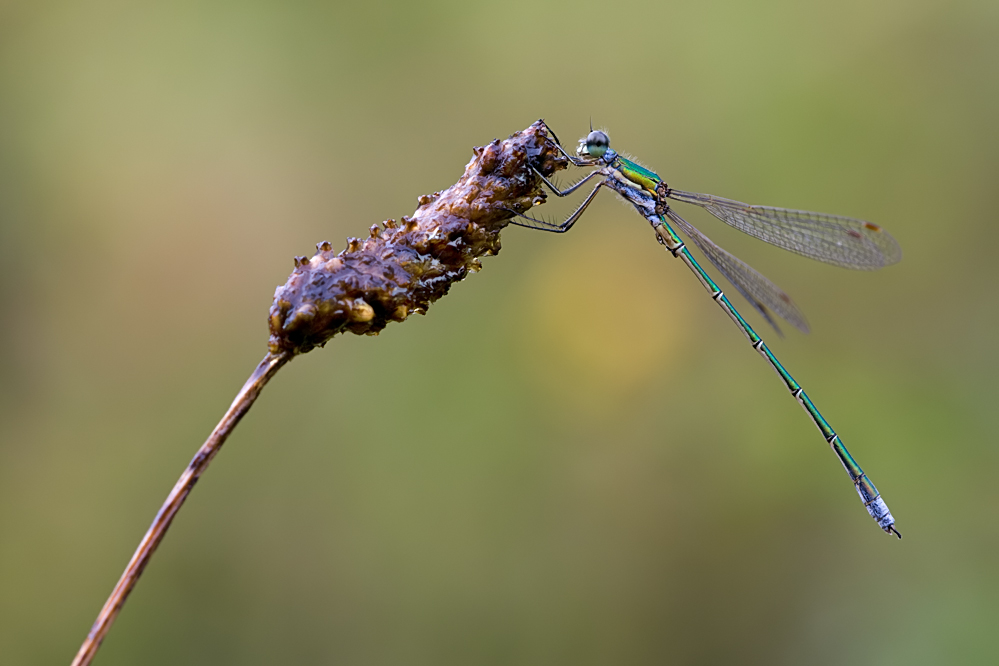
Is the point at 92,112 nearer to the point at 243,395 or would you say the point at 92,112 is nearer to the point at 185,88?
the point at 185,88

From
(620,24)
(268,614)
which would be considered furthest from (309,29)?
(268,614)

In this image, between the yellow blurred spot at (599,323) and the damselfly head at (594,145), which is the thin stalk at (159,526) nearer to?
the damselfly head at (594,145)

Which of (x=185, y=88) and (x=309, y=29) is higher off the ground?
(x=309, y=29)

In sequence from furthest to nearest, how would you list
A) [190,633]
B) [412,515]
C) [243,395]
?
[412,515] → [190,633] → [243,395]

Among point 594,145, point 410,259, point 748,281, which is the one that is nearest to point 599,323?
point 748,281

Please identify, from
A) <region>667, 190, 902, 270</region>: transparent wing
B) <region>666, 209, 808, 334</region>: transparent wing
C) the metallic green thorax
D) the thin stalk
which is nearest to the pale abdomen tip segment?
<region>666, 209, 808, 334</region>: transparent wing

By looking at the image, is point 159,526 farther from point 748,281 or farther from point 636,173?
point 748,281

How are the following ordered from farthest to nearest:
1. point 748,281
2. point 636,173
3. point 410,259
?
point 748,281, point 636,173, point 410,259
